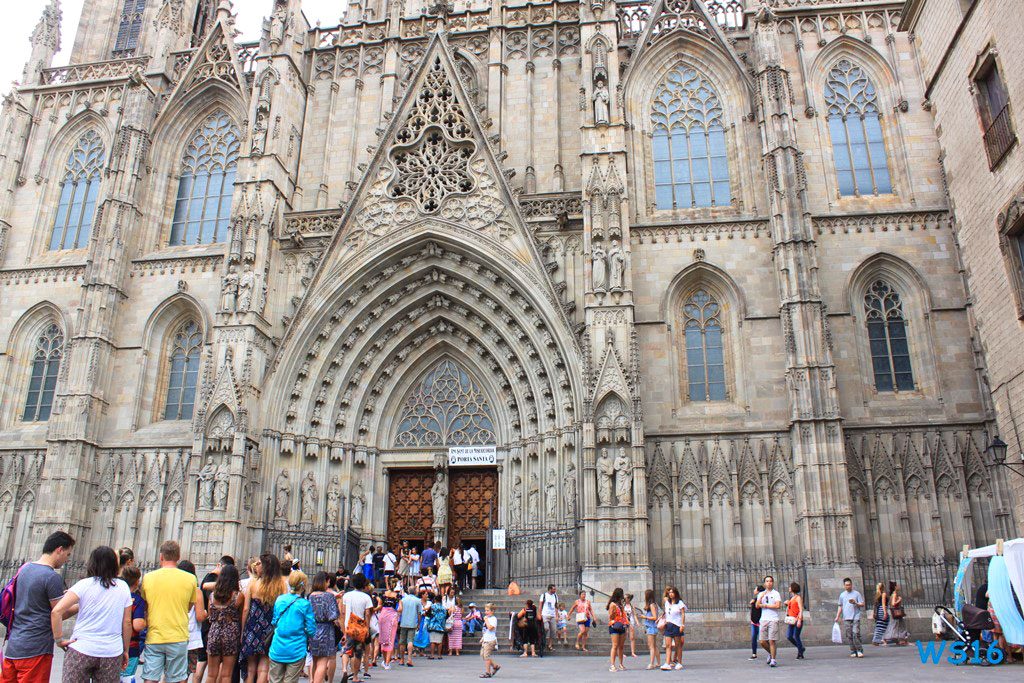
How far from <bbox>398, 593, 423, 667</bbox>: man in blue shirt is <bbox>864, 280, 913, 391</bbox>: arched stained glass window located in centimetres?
1378

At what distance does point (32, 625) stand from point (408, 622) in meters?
9.36

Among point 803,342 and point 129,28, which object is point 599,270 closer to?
point 803,342

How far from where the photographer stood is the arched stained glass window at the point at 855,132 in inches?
939

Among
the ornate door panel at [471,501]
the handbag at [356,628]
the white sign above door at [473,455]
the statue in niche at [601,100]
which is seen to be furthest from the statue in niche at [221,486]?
the statue in niche at [601,100]

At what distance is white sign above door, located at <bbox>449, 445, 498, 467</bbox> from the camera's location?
2339 cm

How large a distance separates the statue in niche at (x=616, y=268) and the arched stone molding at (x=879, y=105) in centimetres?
703

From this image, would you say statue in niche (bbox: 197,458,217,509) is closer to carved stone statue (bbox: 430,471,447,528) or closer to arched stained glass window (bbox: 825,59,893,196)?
carved stone statue (bbox: 430,471,447,528)

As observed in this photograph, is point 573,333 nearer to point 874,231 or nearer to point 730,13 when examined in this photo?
point 874,231

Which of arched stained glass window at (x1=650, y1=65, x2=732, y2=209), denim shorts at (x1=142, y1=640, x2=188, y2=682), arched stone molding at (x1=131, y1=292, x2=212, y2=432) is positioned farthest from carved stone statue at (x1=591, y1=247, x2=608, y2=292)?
denim shorts at (x1=142, y1=640, x2=188, y2=682)

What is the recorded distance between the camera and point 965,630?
1320 cm

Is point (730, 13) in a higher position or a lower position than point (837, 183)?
higher

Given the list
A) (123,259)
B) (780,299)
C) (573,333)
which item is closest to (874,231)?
(780,299)

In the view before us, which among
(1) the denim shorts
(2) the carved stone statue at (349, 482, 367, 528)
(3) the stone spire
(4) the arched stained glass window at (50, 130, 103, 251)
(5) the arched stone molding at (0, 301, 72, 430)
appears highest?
(3) the stone spire

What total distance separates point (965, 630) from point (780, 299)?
1047cm
